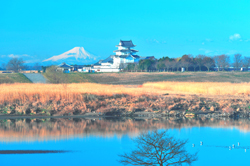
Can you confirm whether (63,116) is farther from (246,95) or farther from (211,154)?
(246,95)

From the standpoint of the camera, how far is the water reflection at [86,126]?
1850 centimetres

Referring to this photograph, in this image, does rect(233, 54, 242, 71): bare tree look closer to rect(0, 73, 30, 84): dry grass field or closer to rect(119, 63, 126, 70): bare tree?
rect(119, 63, 126, 70): bare tree

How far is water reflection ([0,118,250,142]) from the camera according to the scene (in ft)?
60.7

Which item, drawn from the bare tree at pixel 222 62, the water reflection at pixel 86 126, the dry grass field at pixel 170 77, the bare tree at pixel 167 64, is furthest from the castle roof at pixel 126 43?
the water reflection at pixel 86 126

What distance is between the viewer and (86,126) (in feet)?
69.2

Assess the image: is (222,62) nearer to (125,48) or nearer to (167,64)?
(167,64)

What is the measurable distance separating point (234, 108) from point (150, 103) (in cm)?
671

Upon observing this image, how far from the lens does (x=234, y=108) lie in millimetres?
26781

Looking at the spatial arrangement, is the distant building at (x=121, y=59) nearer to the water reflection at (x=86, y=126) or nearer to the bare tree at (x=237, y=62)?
the bare tree at (x=237, y=62)

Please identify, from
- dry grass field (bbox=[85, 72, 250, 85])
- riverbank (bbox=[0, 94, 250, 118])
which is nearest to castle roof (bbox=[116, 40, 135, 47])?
dry grass field (bbox=[85, 72, 250, 85])

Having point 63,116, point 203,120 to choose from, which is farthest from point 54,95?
point 203,120

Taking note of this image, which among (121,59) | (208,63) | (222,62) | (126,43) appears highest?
(126,43)

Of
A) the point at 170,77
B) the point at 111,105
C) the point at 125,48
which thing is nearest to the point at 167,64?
the point at 170,77

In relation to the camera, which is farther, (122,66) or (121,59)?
(121,59)
